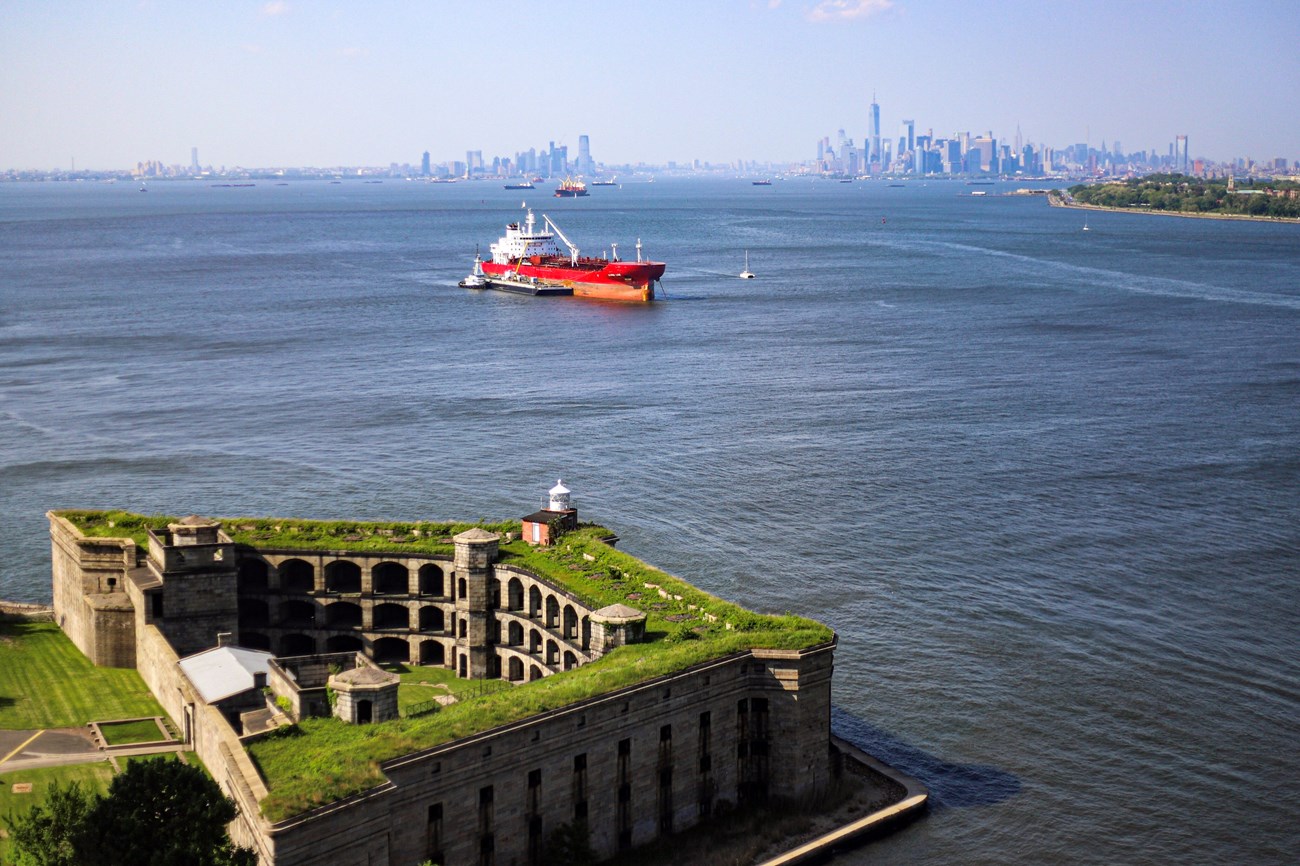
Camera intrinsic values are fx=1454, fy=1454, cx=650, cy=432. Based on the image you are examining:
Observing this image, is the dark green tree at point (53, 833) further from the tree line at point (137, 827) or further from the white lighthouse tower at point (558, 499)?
the white lighthouse tower at point (558, 499)

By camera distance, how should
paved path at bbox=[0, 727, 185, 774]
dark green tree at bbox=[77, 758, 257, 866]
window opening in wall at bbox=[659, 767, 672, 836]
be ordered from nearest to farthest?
dark green tree at bbox=[77, 758, 257, 866] < window opening in wall at bbox=[659, 767, 672, 836] < paved path at bbox=[0, 727, 185, 774]

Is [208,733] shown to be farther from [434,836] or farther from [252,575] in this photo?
[252,575]

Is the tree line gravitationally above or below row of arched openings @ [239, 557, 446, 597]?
below

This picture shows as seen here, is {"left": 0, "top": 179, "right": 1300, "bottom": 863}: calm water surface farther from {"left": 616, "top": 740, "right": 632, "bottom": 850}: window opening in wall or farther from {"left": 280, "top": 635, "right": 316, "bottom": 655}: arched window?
{"left": 280, "top": 635, "right": 316, "bottom": 655}: arched window

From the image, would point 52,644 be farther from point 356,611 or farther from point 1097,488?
point 1097,488

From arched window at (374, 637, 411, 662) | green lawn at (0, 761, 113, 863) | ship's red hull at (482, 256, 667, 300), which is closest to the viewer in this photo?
green lawn at (0, 761, 113, 863)

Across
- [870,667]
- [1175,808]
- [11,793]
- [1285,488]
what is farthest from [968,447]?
[11,793]

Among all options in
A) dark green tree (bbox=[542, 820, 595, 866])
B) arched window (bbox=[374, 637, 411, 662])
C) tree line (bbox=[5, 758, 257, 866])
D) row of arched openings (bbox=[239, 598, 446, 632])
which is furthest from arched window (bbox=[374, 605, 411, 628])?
tree line (bbox=[5, 758, 257, 866])
